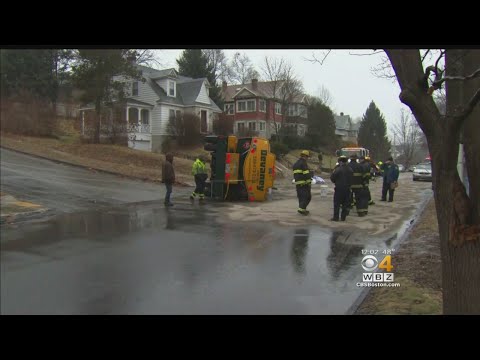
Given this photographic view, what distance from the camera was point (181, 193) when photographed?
13.6 metres

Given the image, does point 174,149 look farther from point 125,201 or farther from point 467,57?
point 467,57

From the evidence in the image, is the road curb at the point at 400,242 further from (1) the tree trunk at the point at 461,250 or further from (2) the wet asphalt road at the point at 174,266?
(1) the tree trunk at the point at 461,250

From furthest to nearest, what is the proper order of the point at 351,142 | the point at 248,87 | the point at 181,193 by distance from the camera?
the point at 248,87
the point at 181,193
the point at 351,142

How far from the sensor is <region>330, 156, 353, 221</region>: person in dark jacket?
910cm

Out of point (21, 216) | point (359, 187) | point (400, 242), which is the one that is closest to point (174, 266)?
point (400, 242)

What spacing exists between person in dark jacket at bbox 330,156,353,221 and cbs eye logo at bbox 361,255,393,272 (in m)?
5.18

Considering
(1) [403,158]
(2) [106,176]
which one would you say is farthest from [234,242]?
(1) [403,158]

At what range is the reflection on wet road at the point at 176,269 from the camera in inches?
149

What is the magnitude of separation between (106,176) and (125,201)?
3.01 meters

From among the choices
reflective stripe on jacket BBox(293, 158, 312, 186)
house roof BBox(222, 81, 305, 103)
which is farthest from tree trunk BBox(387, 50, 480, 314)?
house roof BBox(222, 81, 305, 103)

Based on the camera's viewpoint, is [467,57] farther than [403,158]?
No

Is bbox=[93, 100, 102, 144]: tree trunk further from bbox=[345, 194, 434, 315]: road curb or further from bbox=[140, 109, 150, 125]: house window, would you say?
bbox=[345, 194, 434, 315]: road curb

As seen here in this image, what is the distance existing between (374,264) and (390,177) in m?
10.4

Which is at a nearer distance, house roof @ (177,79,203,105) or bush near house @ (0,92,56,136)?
bush near house @ (0,92,56,136)
